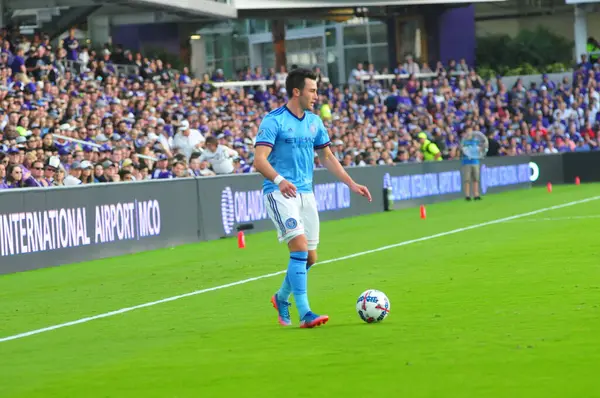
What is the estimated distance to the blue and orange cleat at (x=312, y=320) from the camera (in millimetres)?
10984

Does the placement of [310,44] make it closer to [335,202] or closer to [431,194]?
[431,194]

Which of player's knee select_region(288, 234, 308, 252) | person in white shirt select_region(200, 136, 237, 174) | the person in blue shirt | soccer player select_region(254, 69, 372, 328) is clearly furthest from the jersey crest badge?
the person in blue shirt

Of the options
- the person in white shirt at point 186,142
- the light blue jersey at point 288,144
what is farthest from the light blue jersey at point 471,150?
the light blue jersey at point 288,144

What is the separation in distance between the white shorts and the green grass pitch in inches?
34.4

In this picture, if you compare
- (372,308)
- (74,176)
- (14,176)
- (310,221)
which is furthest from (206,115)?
(372,308)

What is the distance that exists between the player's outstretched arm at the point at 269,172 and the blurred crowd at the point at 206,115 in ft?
37.5

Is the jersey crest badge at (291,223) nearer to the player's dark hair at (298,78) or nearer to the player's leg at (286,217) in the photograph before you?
the player's leg at (286,217)

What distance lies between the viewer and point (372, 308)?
11.1m

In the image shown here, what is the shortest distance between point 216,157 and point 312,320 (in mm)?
17372

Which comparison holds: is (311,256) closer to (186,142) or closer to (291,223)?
(291,223)

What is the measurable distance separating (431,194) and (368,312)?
27.3m

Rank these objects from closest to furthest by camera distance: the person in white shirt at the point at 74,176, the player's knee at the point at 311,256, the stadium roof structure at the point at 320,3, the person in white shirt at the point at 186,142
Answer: the player's knee at the point at 311,256 → the person in white shirt at the point at 74,176 → the person in white shirt at the point at 186,142 → the stadium roof structure at the point at 320,3

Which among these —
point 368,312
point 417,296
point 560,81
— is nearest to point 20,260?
point 417,296

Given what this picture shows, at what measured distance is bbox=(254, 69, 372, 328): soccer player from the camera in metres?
11.1
